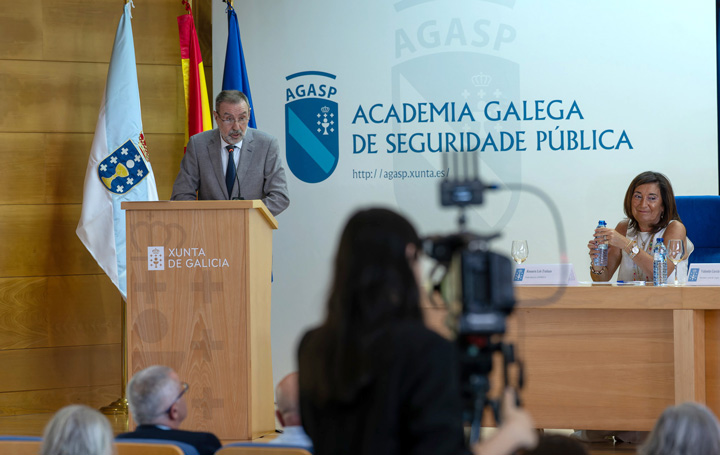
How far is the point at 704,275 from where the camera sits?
3764mm

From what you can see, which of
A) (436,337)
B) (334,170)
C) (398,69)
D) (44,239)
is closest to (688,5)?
(398,69)

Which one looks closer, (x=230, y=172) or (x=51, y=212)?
(x=230, y=172)

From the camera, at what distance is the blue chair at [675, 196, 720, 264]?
4.61 meters

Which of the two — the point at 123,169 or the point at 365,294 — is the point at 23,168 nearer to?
the point at 123,169

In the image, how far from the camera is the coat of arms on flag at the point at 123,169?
17.2 feet

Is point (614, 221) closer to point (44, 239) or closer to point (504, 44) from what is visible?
point (504, 44)

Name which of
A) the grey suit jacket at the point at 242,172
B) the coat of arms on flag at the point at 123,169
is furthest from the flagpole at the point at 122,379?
the grey suit jacket at the point at 242,172

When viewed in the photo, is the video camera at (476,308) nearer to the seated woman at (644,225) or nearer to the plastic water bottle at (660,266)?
the plastic water bottle at (660,266)

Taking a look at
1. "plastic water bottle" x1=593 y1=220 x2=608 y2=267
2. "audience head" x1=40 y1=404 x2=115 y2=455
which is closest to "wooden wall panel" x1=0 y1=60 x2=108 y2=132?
"plastic water bottle" x1=593 y1=220 x2=608 y2=267

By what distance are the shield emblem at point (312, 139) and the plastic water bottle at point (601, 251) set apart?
225cm

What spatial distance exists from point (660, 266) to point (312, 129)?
9.31ft

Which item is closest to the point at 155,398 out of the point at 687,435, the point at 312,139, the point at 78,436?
the point at 78,436

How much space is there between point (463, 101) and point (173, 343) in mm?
2988

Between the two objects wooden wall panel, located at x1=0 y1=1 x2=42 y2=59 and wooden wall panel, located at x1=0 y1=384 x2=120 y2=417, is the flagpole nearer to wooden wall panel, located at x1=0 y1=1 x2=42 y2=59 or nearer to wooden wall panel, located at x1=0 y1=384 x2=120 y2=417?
wooden wall panel, located at x1=0 y1=384 x2=120 y2=417
